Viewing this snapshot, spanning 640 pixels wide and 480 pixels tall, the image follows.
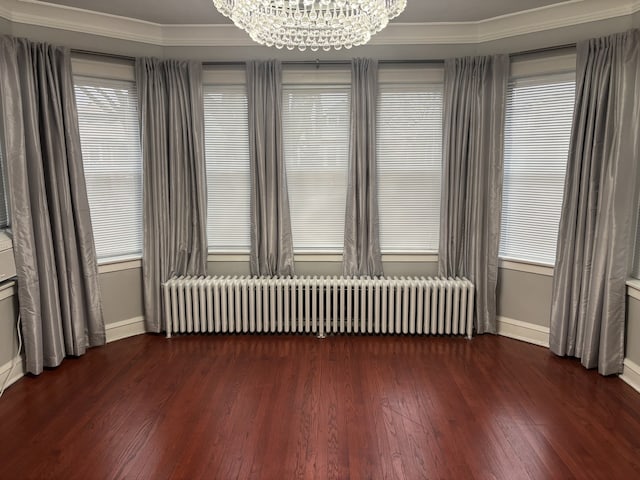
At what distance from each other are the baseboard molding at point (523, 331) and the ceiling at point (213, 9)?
8.79 feet

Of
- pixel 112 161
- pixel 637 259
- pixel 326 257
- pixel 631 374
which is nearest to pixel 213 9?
pixel 112 161

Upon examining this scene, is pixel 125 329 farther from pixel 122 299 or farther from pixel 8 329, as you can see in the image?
pixel 8 329

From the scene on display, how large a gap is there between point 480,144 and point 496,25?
1018 millimetres

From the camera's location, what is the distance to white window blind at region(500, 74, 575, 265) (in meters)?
3.68

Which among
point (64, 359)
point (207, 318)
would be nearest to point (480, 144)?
point (207, 318)

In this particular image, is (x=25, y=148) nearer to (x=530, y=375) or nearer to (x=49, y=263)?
(x=49, y=263)

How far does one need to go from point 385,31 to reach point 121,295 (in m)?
3.41

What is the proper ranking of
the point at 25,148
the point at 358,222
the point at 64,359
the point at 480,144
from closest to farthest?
the point at 25,148
the point at 64,359
the point at 480,144
the point at 358,222

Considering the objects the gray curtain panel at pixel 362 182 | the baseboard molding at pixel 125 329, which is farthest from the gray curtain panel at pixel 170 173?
the gray curtain panel at pixel 362 182

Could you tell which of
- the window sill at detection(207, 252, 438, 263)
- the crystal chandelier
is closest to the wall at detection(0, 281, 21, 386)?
the window sill at detection(207, 252, 438, 263)

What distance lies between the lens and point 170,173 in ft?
13.1

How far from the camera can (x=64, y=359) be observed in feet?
11.7

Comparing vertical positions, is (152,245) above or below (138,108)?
below

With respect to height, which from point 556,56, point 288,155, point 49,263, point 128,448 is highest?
point 556,56
